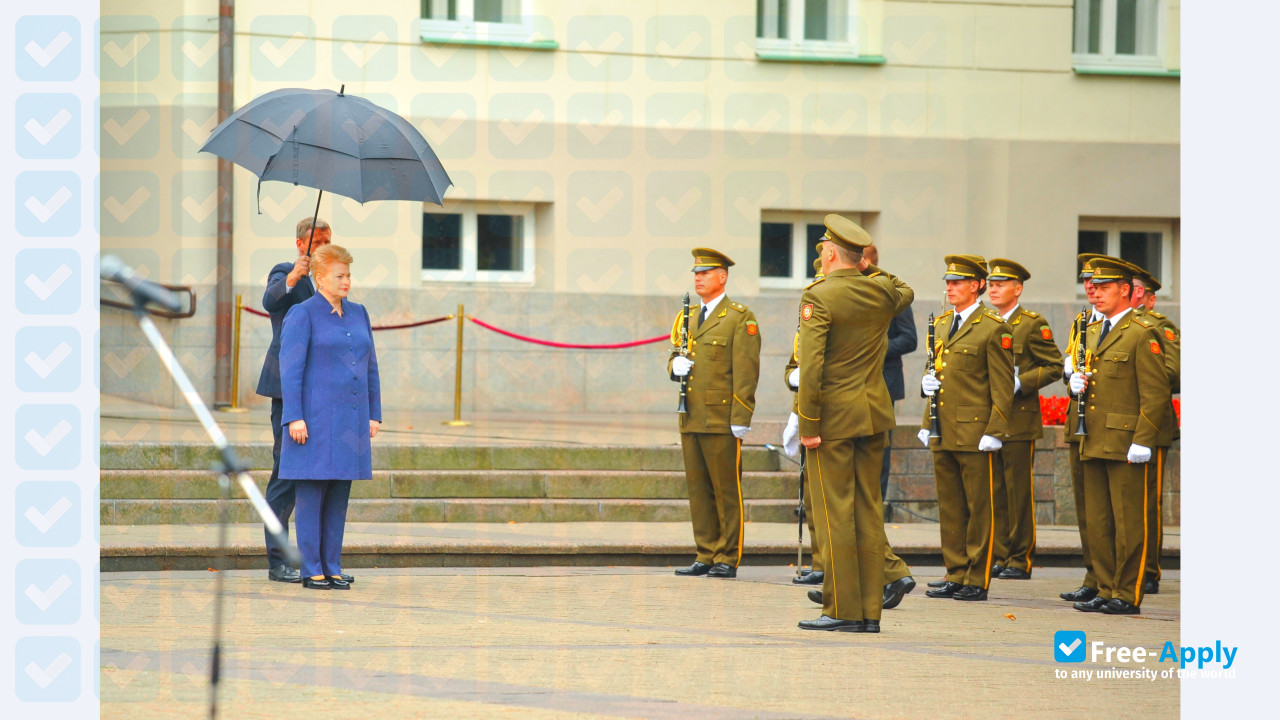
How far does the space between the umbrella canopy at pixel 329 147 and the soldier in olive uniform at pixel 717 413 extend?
2052 mm

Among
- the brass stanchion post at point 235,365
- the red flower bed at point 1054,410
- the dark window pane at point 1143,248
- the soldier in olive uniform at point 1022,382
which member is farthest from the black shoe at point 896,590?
the dark window pane at point 1143,248

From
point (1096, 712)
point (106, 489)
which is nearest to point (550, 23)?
point (106, 489)

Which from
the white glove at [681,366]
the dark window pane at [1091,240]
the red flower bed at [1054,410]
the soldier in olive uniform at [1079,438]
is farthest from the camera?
the dark window pane at [1091,240]

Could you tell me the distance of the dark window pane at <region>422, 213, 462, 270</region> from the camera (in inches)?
629

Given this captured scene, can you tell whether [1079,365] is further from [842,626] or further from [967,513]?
[842,626]

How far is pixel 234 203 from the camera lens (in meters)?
15.1

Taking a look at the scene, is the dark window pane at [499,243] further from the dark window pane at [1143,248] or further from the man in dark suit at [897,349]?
the dark window pane at [1143,248]

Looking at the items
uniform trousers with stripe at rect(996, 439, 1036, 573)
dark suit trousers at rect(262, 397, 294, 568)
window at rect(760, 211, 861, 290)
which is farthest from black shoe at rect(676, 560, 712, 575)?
window at rect(760, 211, 861, 290)

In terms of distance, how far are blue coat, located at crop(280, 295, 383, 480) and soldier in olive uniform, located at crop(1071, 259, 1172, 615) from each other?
4.06 meters

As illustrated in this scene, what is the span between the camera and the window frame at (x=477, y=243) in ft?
52.4

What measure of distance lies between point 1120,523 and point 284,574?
4679mm

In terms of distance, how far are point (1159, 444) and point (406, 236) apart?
9.10 m

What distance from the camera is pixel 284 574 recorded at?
Answer: 8.58m

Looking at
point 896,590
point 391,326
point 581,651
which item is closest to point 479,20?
point 391,326
